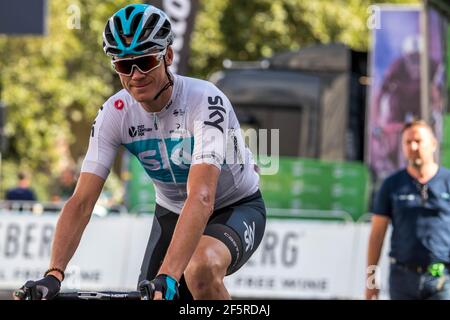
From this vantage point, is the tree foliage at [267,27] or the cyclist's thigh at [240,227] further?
the tree foliage at [267,27]

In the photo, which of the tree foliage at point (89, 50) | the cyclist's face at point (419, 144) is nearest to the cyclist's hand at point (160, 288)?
the cyclist's face at point (419, 144)

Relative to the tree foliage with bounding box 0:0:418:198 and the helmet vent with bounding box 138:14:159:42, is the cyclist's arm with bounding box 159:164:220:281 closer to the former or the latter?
the helmet vent with bounding box 138:14:159:42

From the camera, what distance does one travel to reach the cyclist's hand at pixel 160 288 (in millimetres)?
4781

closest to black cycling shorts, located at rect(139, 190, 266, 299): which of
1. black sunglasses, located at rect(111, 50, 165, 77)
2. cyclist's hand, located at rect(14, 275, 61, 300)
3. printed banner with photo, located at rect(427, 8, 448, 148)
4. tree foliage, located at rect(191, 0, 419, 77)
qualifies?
black sunglasses, located at rect(111, 50, 165, 77)

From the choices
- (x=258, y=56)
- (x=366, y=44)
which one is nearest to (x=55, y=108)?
(x=258, y=56)

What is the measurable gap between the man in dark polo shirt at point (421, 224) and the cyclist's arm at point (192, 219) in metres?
3.98

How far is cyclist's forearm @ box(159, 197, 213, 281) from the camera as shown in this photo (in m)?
5.10

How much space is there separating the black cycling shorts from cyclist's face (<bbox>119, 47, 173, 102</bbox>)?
690mm

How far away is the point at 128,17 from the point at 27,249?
1112 cm

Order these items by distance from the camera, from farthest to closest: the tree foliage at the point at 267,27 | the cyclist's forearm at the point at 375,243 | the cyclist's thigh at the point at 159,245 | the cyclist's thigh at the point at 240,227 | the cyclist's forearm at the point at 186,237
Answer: the tree foliage at the point at 267,27
the cyclist's forearm at the point at 375,243
the cyclist's thigh at the point at 159,245
the cyclist's thigh at the point at 240,227
the cyclist's forearm at the point at 186,237

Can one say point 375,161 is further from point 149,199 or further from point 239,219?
point 239,219

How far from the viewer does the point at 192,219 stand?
5340 mm

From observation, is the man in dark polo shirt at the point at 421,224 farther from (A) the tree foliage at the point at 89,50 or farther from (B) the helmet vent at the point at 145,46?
(A) the tree foliage at the point at 89,50

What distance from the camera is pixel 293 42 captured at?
37.8 meters
